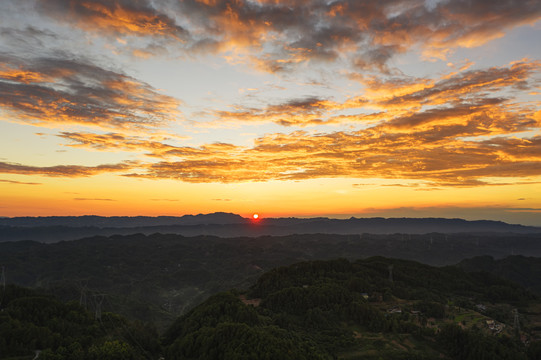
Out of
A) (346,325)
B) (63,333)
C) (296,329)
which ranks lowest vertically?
(346,325)

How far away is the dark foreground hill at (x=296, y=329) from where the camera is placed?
7869 cm

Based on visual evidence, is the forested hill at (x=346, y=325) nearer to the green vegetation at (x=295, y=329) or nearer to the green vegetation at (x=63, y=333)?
the green vegetation at (x=295, y=329)

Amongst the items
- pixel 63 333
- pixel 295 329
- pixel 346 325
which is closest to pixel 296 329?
pixel 295 329

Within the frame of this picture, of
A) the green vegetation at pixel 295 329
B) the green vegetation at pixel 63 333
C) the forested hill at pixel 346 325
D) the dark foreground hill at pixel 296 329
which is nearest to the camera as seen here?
the green vegetation at pixel 63 333

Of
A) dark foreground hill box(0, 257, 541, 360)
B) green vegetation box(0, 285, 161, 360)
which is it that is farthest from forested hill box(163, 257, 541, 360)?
green vegetation box(0, 285, 161, 360)

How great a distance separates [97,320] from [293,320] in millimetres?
60297

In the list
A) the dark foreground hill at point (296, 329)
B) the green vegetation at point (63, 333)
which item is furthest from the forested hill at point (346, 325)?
the green vegetation at point (63, 333)

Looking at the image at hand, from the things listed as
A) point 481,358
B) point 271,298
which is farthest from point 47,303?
point 481,358

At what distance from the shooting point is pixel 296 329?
101 metres

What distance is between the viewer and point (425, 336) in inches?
3676

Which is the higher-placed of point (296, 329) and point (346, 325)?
point (296, 329)

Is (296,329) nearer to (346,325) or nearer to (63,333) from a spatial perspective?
(346,325)

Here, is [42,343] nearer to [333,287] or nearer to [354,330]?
[354,330]

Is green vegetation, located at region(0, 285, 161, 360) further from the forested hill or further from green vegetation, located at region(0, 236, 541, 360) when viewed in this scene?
the forested hill
